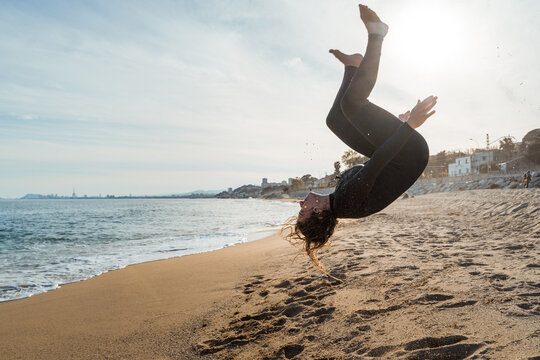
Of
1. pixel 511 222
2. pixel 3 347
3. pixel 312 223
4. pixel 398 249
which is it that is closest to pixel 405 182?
pixel 312 223

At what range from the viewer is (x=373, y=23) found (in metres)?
2.26

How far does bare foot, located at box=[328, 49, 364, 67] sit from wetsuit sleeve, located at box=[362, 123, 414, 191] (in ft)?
2.29

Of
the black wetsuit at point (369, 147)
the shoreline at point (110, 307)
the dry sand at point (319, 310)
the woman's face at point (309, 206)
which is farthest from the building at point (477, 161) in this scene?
the woman's face at point (309, 206)

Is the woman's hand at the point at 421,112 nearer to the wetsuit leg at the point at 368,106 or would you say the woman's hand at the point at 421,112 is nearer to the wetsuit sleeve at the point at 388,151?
the wetsuit sleeve at the point at 388,151

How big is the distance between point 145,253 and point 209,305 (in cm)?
643

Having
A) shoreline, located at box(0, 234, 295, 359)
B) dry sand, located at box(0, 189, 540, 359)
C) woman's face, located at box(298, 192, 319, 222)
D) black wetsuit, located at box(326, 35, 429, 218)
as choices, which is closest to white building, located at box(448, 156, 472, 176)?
dry sand, located at box(0, 189, 540, 359)

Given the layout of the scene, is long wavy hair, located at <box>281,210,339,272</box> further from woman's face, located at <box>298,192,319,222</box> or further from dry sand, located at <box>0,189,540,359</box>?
dry sand, located at <box>0,189,540,359</box>

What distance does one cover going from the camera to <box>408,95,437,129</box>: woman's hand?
221 centimetres

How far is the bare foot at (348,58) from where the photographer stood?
2531mm

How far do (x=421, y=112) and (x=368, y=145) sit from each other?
45cm

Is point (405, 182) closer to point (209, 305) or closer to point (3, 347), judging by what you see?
point (209, 305)

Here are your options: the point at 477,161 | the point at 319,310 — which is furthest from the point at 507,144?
the point at 319,310

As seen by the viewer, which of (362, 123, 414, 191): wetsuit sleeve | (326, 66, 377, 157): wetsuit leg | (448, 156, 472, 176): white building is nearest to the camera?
(362, 123, 414, 191): wetsuit sleeve

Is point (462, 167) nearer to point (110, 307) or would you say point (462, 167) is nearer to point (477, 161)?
point (477, 161)
